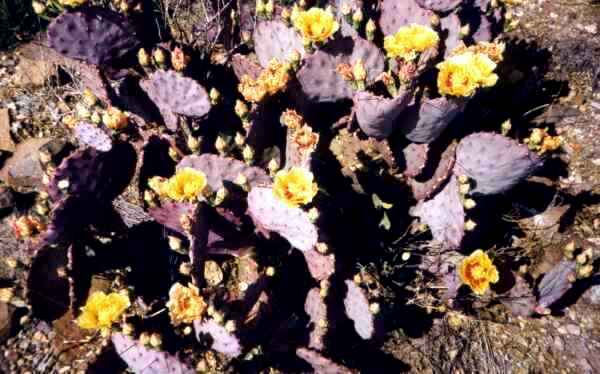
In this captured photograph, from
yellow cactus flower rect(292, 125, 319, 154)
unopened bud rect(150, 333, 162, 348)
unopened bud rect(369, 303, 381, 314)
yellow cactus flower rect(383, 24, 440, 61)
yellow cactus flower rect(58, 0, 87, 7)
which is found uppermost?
yellow cactus flower rect(58, 0, 87, 7)

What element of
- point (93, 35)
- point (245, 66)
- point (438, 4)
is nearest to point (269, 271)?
point (245, 66)

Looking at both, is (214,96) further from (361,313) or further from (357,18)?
(361,313)

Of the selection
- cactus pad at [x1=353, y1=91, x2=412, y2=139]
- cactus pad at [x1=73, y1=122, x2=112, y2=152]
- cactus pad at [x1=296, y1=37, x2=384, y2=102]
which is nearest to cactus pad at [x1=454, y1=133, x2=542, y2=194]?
cactus pad at [x1=353, y1=91, x2=412, y2=139]

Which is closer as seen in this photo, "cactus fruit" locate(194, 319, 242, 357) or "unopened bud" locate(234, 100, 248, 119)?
"cactus fruit" locate(194, 319, 242, 357)

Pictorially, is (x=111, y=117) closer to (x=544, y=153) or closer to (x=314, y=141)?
(x=314, y=141)

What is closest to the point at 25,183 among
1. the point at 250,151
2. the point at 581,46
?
the point at 250,151

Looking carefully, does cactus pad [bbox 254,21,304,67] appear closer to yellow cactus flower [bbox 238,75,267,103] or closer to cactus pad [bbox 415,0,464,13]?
yellow cactus flower [bbox 238,75,267,103]

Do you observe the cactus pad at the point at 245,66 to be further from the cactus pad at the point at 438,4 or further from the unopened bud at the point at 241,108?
the cactus pad at the point at 438,4
